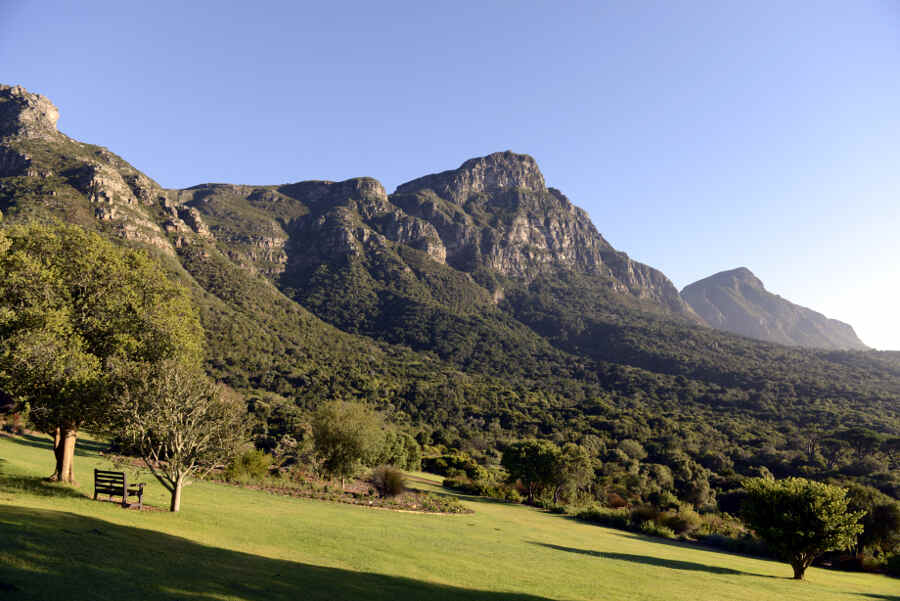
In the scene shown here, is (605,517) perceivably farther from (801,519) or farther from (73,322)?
(73,322)

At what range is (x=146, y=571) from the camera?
32.4 feet

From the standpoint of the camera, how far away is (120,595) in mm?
8078

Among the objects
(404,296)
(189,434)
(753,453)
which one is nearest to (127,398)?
(189,434)

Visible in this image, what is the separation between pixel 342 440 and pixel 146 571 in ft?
98.6

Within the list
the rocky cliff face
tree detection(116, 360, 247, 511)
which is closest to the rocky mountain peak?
the rocky cliff face

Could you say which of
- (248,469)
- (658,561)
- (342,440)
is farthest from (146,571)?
(342,440)

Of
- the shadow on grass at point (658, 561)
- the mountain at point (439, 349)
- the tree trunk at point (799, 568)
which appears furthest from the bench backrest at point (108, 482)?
the mountain at point (439, 349)

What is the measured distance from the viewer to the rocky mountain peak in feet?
424

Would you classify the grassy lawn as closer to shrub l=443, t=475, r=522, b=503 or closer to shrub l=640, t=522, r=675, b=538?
shrub l=640, t=522, r=675, b=538

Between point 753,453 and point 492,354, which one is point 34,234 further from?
point 492,354

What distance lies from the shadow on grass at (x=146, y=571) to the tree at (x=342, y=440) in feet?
82.8

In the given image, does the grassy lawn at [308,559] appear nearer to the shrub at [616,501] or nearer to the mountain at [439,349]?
the shrub at [616,501]

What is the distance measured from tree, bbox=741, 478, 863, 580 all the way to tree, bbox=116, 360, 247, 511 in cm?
2712

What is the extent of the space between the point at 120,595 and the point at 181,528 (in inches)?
349
